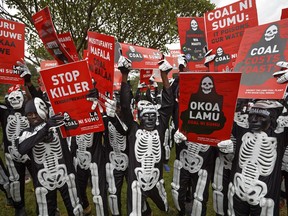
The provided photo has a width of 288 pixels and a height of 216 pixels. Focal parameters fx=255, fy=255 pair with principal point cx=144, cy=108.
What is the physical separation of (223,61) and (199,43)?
1.16 m

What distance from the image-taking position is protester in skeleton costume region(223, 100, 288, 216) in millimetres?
3152

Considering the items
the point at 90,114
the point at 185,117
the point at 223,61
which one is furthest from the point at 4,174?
the point at 223,61

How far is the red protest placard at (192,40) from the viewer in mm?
5500

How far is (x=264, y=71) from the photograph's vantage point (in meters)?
3.40

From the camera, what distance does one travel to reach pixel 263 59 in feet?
11.4

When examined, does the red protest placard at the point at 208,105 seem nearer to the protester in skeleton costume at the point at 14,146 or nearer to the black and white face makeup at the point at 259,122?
the black and white face makeup at the point at 259,122

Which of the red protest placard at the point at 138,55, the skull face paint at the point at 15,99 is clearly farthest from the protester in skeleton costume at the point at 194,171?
the skull face paint at the point at 15,99

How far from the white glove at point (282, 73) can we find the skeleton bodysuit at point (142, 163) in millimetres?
1594

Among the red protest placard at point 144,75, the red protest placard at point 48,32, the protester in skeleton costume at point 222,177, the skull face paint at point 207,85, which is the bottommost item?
the protester in skeleton costume at point 222,177

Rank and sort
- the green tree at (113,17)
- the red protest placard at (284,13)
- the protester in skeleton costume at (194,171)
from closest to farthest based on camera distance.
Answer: the protester in skeleton costume at (194,171) < the red protest placard at (284,13) < the green tree at (113,17)

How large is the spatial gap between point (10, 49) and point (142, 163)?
11.4ft

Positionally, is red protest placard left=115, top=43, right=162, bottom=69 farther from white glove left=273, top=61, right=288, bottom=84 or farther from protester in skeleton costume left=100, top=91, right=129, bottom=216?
white glove left=273, top=61, right=288, bottom=84

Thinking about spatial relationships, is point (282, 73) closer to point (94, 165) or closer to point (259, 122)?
point (259, 122)

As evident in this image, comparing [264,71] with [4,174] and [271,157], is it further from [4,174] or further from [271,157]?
[4,174]
